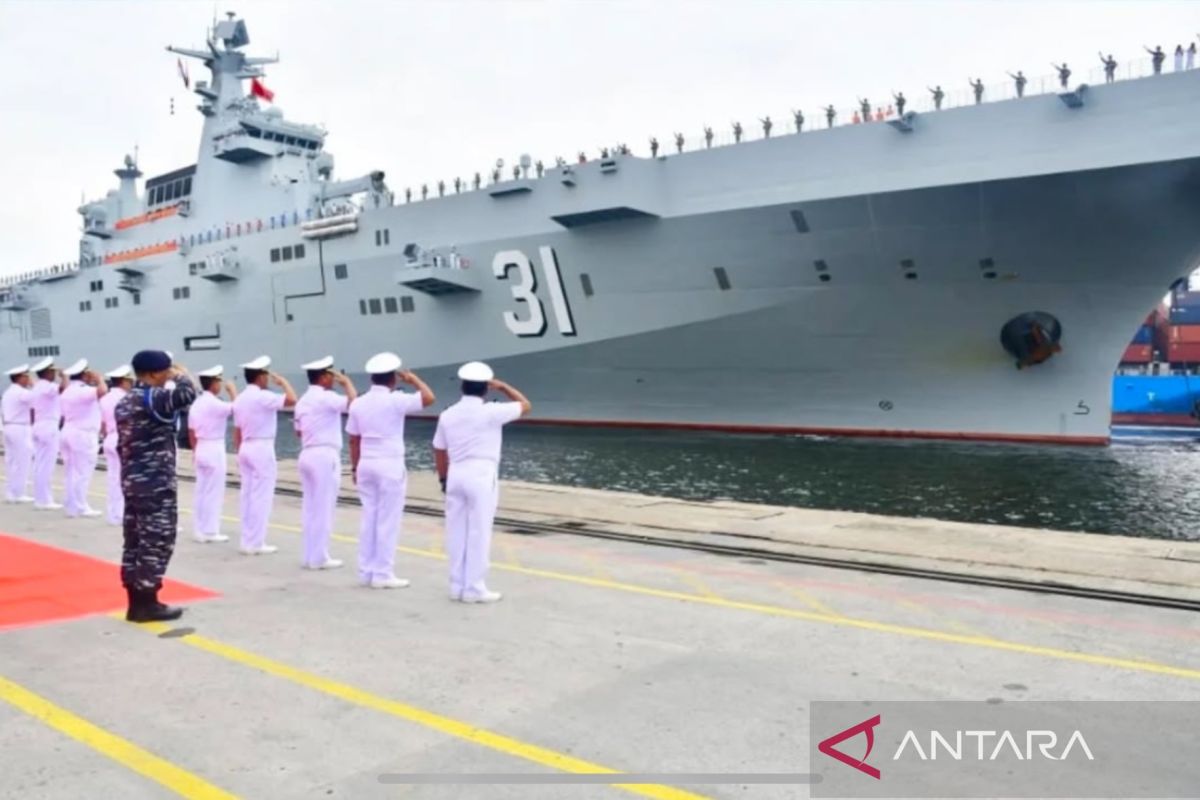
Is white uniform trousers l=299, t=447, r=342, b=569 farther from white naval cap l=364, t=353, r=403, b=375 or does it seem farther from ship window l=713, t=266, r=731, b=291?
ship window l=713, t=266, r=731, b=291

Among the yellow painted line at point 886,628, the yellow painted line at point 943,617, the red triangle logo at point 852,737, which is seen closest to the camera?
the red triangle logo at point 852,737

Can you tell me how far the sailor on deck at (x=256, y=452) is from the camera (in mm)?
7918

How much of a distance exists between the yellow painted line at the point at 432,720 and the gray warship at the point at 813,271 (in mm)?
17512

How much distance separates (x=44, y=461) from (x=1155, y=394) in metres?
35.7

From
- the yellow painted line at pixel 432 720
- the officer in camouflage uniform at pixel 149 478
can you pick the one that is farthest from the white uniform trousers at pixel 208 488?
the yellow painted line at pixel 432 720

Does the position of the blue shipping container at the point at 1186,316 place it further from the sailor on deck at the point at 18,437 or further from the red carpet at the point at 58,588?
the red carpet at the point at 58,588

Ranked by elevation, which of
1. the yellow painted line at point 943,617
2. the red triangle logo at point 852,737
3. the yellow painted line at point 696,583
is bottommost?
the yellow painted line at point 696,583

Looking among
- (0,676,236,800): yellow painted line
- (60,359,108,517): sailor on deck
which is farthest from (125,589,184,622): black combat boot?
(60,359,108,517): sailor on deck

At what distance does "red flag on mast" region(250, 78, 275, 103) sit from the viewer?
118 feet

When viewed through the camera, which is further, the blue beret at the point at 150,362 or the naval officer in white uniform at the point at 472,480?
the naval officer in white uniform at the point at 472,480

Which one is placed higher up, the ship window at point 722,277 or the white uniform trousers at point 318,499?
the ship window at point 722,277

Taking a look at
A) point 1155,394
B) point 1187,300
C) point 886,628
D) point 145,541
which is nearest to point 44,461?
point 145,541

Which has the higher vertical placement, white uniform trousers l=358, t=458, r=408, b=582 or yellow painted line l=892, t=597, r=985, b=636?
white uniform trousers l=358, t=458, r=408, b=582

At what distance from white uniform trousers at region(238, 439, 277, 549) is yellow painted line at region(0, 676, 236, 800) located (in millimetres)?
3680
